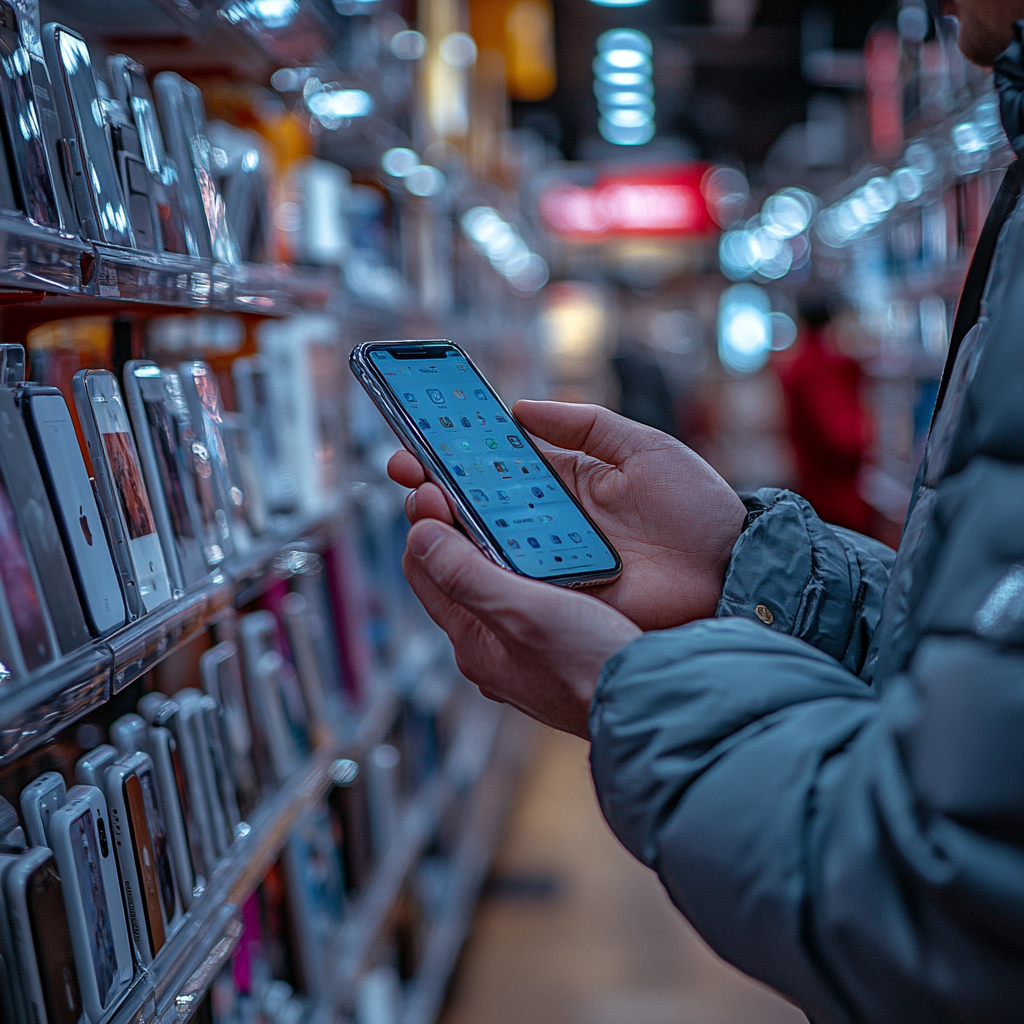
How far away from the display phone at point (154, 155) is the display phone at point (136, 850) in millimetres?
628

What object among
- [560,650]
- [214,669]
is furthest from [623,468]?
[214,669]

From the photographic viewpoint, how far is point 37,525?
863 millimetres

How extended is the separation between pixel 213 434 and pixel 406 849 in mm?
1354

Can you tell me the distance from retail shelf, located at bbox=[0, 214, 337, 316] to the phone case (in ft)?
0.12

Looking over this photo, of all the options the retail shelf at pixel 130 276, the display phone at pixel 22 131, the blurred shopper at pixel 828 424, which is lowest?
the blurred shopper at pixel 828 424

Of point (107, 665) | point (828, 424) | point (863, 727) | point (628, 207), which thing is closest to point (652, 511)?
point (863, 727)

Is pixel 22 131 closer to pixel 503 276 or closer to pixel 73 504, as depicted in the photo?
pixel 73 504

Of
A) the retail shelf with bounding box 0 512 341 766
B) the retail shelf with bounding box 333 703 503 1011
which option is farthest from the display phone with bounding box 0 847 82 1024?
the retail shelf with bounding box 333 703 503 1011

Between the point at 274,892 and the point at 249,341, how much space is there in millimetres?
1017

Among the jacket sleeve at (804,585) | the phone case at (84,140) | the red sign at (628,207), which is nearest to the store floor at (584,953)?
the jacket sleeve at (804,585)

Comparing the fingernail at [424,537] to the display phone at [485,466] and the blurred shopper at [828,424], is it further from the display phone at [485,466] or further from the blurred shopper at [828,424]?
the blurred shopper at [828,424]

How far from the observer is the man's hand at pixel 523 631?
0.80 m

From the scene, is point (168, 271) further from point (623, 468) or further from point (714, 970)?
point (714, 970)

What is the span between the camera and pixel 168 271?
1.13 metres
